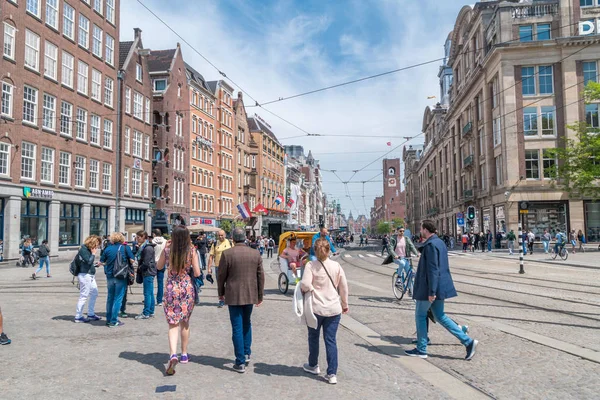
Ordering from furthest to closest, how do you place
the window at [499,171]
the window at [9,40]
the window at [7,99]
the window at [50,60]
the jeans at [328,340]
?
the window at [499,171]
the window at [50,60]
the window at [9,40]
the window at [7,99]
the jeans at [328,340]

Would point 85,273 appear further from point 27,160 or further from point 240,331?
point 27,160

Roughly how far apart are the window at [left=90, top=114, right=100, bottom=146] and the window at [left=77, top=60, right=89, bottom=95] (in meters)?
1.92

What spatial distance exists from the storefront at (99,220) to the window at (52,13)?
1216cm

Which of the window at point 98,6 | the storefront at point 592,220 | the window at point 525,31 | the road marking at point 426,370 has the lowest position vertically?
the road marking at point 426,370

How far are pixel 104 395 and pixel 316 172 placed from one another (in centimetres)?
14890

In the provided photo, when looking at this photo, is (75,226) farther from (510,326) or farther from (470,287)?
(510,326)

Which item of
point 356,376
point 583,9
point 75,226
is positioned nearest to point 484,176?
point 583,9

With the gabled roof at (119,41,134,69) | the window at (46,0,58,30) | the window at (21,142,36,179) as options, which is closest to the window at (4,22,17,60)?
the window at (46,0,58,30)

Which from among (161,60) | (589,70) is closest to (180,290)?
(589,70)

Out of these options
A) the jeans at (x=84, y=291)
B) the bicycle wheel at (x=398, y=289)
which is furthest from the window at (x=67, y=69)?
the bicycle wheel at (x=398, y=289)

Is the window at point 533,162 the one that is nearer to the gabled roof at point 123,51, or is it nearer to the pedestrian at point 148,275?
the gabled roof at point 123,51

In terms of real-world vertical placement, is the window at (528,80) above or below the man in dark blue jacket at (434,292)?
above

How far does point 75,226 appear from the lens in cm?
3338

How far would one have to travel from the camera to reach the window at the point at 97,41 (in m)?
35.3
